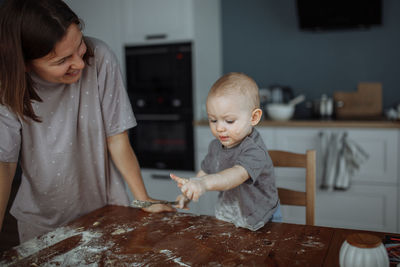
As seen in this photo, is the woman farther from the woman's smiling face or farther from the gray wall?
the gray wall

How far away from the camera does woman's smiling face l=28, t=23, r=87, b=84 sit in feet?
3.64

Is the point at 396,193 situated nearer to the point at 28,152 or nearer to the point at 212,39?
the point at 212,39

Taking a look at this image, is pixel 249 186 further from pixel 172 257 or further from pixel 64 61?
pixel 64 61

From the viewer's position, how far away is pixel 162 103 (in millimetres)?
3332

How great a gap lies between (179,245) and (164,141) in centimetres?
240

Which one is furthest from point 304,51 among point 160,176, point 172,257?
point 172,257

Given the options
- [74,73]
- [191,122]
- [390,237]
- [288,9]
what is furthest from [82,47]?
[288,9]

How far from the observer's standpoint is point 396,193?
2674 millimetres

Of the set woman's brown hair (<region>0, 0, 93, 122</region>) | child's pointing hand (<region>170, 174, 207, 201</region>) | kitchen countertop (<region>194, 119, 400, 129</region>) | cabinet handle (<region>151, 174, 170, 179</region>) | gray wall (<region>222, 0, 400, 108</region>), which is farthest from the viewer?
cabinet handle (<region>151, 174, 170, 179</region>)

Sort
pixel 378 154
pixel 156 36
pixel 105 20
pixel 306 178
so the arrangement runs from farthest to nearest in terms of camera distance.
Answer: pixel 105 20 → pixel 156 36 → pixel 378 154 → pixel 306 178

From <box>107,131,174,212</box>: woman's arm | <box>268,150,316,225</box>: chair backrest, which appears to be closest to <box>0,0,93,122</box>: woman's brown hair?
<box>107,131,174,212</box>: woman's arm

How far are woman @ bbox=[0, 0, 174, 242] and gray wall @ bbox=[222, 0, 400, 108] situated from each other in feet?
7.67

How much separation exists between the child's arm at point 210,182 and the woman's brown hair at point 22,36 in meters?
0.54

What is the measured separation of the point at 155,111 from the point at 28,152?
212cm
